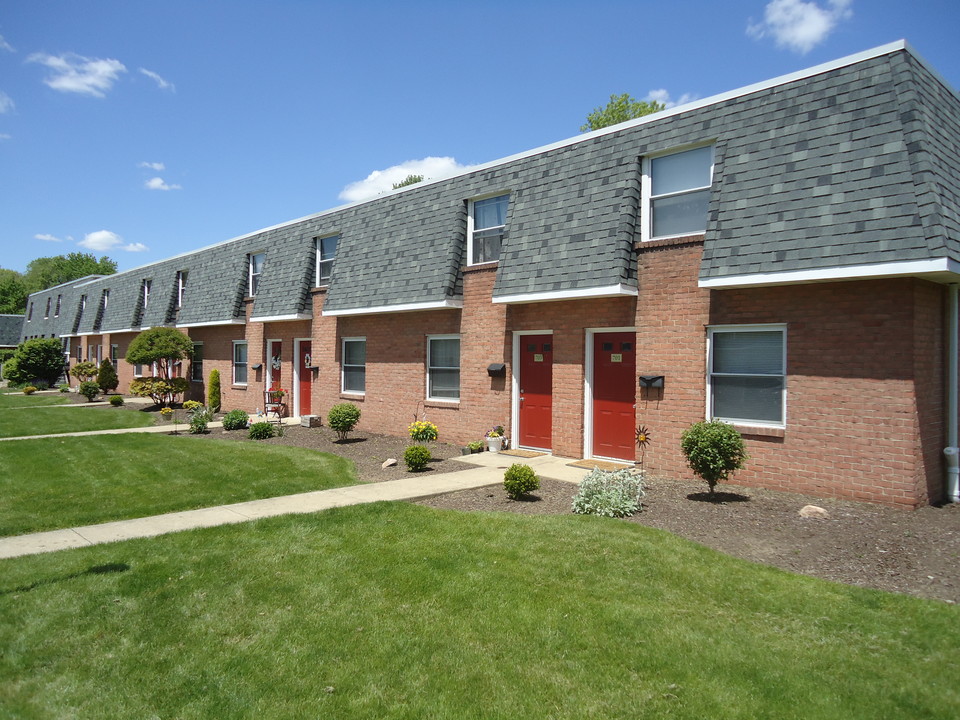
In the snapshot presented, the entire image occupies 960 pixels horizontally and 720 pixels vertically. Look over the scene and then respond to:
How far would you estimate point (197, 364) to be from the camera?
2620cm

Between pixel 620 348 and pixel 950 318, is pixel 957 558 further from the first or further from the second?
pixel 620 348

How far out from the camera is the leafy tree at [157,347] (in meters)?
23.4

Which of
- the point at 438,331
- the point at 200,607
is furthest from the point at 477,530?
the point at 438,331

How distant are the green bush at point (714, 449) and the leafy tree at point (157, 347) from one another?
68.6 ft

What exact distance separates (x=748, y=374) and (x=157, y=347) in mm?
21182

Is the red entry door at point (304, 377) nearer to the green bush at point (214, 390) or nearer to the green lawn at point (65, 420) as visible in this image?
the green lawn at point (65, 420)

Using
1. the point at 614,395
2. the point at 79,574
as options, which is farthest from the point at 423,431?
the point at 79,574

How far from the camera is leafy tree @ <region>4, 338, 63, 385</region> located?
128 ft

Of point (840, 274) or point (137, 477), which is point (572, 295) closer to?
point (840, 274)

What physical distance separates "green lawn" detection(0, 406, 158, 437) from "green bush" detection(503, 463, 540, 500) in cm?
1379

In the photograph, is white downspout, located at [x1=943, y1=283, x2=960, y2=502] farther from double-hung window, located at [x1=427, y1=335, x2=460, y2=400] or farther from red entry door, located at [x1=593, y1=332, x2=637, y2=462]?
double-hung window, located at [x1=427, y1=335, x2=460, y2=400]

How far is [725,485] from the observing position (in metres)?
9.97

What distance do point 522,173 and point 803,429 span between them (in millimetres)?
7713

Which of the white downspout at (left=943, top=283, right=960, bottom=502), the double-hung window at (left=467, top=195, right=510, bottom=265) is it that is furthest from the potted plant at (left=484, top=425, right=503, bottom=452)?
the white downspout at (left=943, top=283, right=960, bottom=502)
